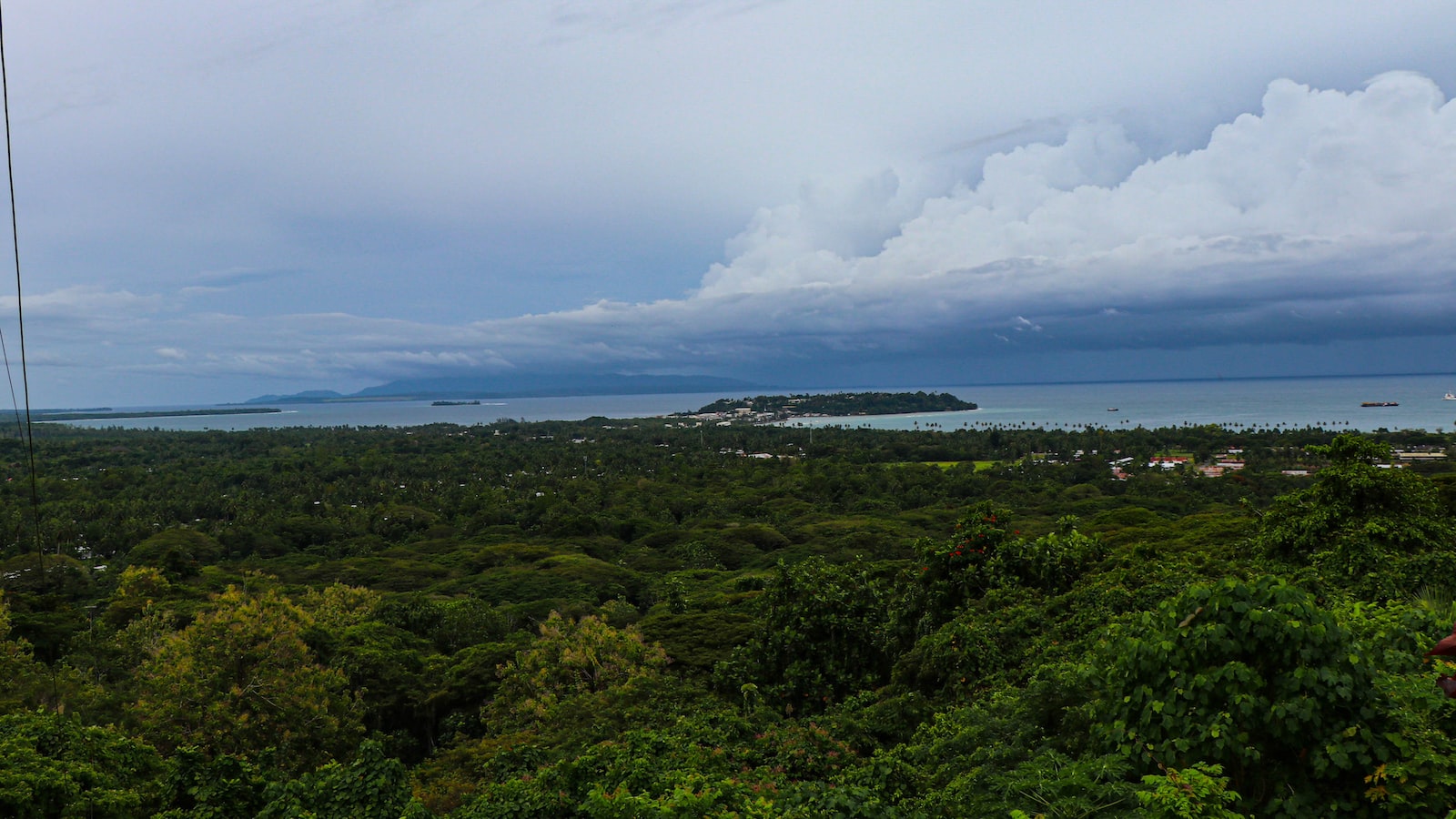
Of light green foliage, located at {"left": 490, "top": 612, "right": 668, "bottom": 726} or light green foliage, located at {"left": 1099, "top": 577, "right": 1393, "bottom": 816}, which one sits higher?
light green foliage, located at {"left": 1099, "top": 577, "right": 1393, "bottom": 816}

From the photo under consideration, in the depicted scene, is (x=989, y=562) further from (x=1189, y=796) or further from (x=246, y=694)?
(x=246, y=694)

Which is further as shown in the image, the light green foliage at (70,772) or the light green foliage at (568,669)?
the light green foliage at (568,669)

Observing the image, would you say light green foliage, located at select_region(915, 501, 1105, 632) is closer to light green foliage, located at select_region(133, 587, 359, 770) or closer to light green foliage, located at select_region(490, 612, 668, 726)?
light green foliage, located at select_region(490, 612, 668, 726)

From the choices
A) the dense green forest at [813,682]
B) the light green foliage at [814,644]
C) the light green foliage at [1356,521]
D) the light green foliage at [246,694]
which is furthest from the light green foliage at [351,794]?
the light green foliage at [1356,521]

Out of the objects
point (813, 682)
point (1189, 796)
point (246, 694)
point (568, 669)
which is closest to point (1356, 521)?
point (813, 682)

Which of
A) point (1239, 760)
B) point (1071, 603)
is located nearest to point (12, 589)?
point (1071, 603)

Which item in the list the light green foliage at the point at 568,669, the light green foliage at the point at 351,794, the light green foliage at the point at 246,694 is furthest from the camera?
the light green foliage at the point at 568,669

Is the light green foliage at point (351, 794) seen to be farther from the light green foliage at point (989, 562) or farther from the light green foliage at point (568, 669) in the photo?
the light green foliage at point (989, 562)

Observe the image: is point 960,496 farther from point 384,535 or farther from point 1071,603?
point 1071,603

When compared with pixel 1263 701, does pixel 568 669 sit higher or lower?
lower

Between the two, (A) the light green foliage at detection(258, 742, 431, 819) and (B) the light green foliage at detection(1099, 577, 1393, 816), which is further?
(A) the light green foliage at detection(258, 742, 431, 819)

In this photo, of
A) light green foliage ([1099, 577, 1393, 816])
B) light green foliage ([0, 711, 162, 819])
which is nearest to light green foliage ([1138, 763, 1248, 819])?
light green foliage ([1099, 577, 1393, 816])
